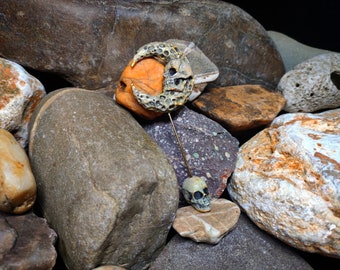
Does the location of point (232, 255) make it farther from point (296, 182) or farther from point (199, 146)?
point (199, 146)

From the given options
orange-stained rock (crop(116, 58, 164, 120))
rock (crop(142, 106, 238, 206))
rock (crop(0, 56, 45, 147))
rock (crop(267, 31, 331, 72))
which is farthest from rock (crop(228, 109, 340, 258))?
rock (crop(0, 56, 45, 147))

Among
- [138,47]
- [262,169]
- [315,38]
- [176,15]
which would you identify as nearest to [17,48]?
[138,47]

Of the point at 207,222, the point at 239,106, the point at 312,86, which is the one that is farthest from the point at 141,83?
the point at 312,86

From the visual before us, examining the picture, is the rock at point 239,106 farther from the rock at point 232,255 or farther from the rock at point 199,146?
the rock at point 232,255

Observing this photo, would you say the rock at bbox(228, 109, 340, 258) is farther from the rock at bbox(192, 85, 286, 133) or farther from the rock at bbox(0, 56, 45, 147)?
the rock at bbox(0, 56, 45, 147)

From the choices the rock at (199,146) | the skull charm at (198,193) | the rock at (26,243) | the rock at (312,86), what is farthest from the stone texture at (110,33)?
the rock at (26,243)

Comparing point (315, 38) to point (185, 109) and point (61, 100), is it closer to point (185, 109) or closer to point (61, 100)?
point (185, 109)
